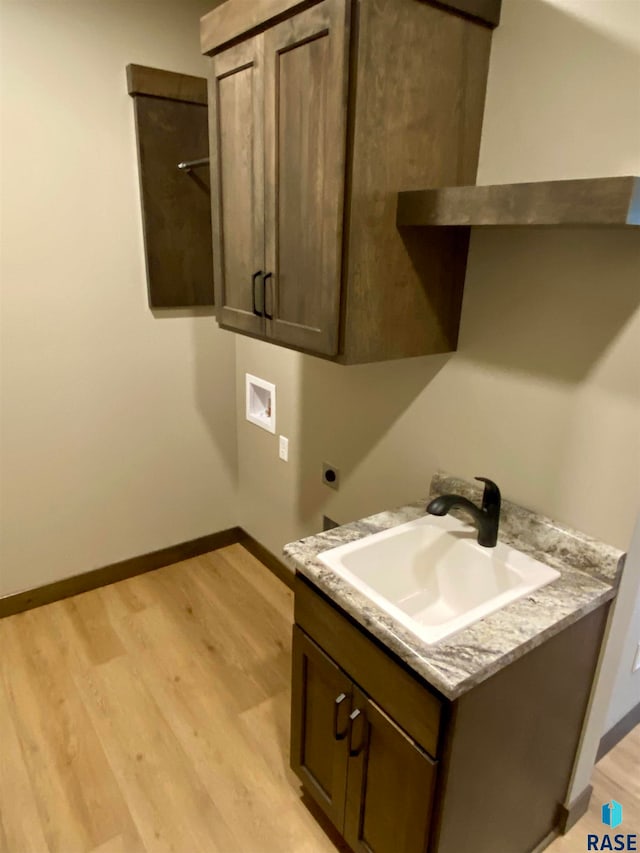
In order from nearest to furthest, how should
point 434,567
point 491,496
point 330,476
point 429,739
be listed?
point 429,739 → point 491,496 → point 434,567 → point 330,476

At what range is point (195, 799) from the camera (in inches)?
68.8

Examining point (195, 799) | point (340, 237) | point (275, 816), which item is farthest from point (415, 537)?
point (195, 799)

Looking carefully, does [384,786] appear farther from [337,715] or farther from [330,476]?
[330,476]

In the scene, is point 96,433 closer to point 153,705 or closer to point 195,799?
point 153,705

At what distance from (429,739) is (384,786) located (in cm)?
28

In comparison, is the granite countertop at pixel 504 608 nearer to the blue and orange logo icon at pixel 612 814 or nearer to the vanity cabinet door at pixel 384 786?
the vanity cabinet door at pixel 384 786

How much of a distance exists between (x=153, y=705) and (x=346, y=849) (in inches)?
34.7

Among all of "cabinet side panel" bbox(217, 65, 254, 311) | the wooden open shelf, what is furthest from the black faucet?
"cabinet side panel" bbox(217, 65, 254, 311)

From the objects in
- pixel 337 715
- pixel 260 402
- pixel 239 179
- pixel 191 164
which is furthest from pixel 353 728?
pixel 191 164

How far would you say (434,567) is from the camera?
1.60 metres

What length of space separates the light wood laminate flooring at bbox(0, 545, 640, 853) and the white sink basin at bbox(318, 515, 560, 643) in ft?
2.59

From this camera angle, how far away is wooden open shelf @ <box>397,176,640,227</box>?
1.04 metres

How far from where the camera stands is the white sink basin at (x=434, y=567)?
1.45 metres

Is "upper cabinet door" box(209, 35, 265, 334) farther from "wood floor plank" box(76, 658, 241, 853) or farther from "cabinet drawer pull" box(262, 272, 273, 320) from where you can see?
"wood floor plank" box(76, 658, 241, 853)
